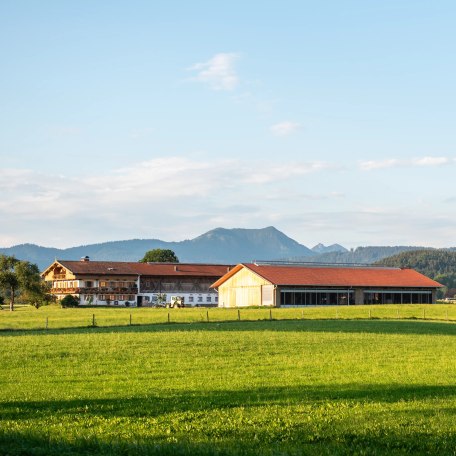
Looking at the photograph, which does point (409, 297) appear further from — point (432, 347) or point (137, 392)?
point (137, 392)

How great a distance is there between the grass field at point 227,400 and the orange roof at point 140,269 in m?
96.7

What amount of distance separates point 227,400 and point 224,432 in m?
3.78

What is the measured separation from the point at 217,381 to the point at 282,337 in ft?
63.3

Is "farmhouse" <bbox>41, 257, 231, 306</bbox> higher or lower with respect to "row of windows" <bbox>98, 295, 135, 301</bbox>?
higher

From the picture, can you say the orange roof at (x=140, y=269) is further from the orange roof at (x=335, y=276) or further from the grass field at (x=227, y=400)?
the grass field at (x=227, y=400)

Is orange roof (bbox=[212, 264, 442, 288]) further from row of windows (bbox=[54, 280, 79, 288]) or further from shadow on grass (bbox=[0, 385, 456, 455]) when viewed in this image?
shadow on grass (bbox=[0, 385, 456, 455])

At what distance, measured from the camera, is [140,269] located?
134 m

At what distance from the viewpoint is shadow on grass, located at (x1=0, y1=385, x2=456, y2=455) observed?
12227mm

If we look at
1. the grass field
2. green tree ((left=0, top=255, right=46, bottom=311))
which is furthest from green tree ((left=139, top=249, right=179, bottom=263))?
the grass field

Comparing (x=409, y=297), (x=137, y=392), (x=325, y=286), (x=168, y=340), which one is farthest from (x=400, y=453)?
(x=409, y=297)

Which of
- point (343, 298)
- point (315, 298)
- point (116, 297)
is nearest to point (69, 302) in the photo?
point (116, 297)

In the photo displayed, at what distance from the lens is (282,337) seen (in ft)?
131

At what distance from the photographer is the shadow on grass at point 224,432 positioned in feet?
40.1

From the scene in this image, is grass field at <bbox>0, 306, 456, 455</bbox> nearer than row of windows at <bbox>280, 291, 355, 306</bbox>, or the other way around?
grass field at <bbox>0, 306, 456, 455</bbox>
